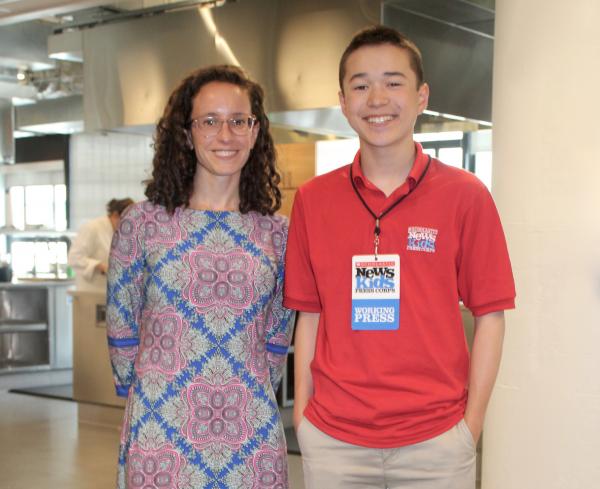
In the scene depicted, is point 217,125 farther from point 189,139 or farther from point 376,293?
point 376,293

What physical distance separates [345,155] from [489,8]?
255cm

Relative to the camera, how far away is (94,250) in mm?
7695

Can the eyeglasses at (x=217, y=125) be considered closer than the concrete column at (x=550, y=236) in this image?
Yes

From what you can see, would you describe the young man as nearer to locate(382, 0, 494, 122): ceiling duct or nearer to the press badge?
the press badge

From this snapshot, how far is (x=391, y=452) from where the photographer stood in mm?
1636

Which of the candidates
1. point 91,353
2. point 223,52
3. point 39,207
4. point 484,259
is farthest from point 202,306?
point 39,207

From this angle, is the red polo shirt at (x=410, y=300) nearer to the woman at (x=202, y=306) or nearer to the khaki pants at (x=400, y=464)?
the khaki pants at (x=400, y=464)

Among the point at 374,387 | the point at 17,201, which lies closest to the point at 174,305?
the point at 374,387

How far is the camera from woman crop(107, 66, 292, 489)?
6.39ft

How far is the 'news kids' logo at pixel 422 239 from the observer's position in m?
1.68

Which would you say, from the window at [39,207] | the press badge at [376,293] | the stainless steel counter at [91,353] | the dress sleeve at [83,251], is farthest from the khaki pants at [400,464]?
the window at [39,207]

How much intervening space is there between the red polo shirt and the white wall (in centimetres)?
932

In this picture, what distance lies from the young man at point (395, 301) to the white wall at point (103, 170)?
9.29 meters

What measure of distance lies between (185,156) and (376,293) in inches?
26.3
